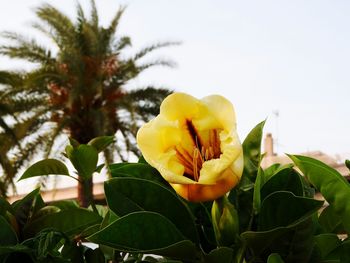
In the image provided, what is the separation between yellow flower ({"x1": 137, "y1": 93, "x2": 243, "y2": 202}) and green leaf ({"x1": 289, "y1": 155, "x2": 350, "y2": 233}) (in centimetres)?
12

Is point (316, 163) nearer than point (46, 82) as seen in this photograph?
Yes

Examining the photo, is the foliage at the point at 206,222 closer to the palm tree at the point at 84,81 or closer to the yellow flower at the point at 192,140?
the yellow flower at the point at 192,140

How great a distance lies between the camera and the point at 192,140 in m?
0.77

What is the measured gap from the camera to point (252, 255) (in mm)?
752

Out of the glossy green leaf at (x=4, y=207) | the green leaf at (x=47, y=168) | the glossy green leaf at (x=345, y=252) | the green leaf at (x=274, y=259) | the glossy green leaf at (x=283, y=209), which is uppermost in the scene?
the green leaf at (x=47, y=168)

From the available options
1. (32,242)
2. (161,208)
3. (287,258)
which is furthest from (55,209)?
(287,258)

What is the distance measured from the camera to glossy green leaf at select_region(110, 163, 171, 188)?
33.1 inches

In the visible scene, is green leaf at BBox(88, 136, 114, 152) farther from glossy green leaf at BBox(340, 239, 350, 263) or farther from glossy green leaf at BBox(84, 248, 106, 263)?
glossy green leaf at BBox(340, 239, 350, 263)

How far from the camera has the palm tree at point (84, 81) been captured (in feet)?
42.7

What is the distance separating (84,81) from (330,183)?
503 inches

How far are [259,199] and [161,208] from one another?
0.13m

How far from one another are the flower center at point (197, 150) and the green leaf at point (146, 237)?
0.08 meters

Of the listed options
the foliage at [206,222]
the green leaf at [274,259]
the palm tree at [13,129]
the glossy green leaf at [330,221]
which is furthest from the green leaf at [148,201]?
the palm tree at [13,129]

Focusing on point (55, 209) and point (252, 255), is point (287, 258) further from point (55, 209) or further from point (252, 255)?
point (55, 209)
